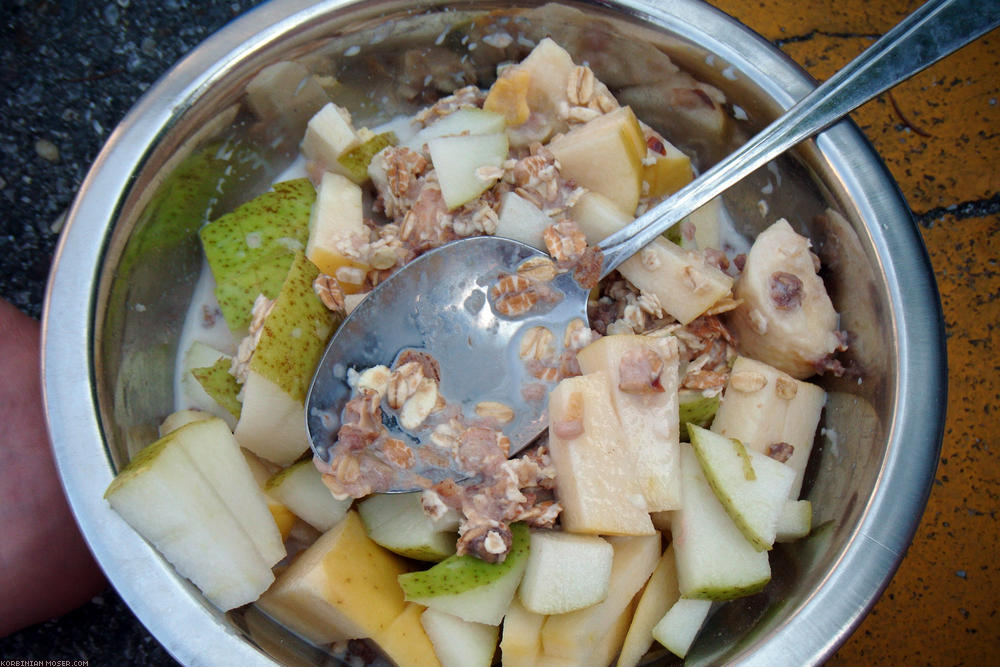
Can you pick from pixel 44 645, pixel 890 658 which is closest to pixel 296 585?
pixel 44 645

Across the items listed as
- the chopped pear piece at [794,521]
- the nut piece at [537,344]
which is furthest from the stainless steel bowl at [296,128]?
the nut piece at [537,344]

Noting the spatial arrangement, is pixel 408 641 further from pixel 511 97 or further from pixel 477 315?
pixel 511 97

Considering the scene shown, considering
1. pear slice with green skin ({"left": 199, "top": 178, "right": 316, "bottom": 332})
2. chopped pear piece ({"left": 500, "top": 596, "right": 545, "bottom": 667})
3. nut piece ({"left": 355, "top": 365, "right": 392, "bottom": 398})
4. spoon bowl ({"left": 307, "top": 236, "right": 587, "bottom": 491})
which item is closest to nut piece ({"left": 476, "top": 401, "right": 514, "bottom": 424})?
spoon bowl ({"left": 307, "top": 236, "right": 587, "bottom": 491})

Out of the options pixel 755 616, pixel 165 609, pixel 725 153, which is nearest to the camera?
pixel 165 609

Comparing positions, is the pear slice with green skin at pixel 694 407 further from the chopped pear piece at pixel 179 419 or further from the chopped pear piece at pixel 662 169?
the chopped pear piece at pixel 179 419

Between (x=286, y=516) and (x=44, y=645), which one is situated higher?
(x=286, y=516)

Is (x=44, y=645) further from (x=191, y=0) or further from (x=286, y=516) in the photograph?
(x=191, y=0)
